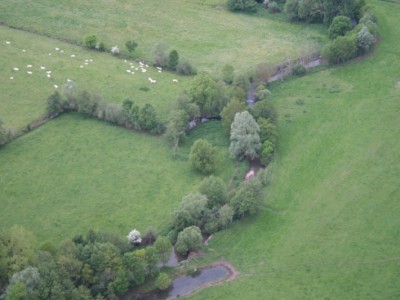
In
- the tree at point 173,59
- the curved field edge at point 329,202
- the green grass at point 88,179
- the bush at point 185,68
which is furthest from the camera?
the tree at point 173,59

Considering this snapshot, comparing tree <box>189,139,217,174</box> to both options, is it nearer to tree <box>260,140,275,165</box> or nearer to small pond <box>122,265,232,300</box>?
tree <box>260,140,275,165</box>

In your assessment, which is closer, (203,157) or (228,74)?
(203,157)

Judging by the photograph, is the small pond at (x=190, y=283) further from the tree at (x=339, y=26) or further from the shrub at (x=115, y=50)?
the tree at (x=339, y=26)

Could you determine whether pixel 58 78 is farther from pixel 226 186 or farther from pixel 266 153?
pixel 266 153

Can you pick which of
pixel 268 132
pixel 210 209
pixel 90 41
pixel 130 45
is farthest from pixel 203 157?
pixel 90 41

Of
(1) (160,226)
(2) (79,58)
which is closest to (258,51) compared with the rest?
(2) (79,58)

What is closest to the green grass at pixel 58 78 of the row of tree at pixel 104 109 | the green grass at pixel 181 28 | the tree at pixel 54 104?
the tree at pixel 54 104
